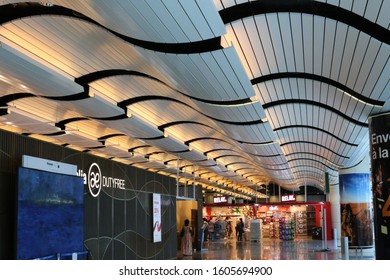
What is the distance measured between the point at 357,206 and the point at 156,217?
8951mm

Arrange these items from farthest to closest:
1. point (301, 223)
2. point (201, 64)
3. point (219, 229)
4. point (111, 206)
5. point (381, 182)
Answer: point (301, 223) → point (219, 229) → point (111, 206) → point (381, 182) → point (201, 64)

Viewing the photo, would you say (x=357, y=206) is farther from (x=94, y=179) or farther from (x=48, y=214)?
(x=48, y=214)

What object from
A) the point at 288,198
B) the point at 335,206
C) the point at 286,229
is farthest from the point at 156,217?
the point at 288,198

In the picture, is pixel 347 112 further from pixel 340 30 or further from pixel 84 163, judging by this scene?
pixel 84 163

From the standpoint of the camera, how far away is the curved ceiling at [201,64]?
21.2ft

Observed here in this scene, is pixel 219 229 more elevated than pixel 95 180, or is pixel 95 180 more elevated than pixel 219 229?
pixel 95 180

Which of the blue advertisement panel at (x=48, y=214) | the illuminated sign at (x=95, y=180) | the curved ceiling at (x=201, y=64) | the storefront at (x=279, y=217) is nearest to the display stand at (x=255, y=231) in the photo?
the storefront at (x=279, y=217)

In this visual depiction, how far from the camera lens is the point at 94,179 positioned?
13.0 m

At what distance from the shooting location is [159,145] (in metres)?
17.5

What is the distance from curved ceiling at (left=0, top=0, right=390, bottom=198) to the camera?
647 cm

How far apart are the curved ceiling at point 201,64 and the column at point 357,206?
5.62m

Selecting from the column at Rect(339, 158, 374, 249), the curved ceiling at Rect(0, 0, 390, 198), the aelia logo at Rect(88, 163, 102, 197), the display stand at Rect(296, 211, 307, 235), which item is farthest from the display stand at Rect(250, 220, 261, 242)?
the aelia logo at Rect(88, 163, 102, 197)

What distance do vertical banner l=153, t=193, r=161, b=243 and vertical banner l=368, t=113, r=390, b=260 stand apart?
842 cm
